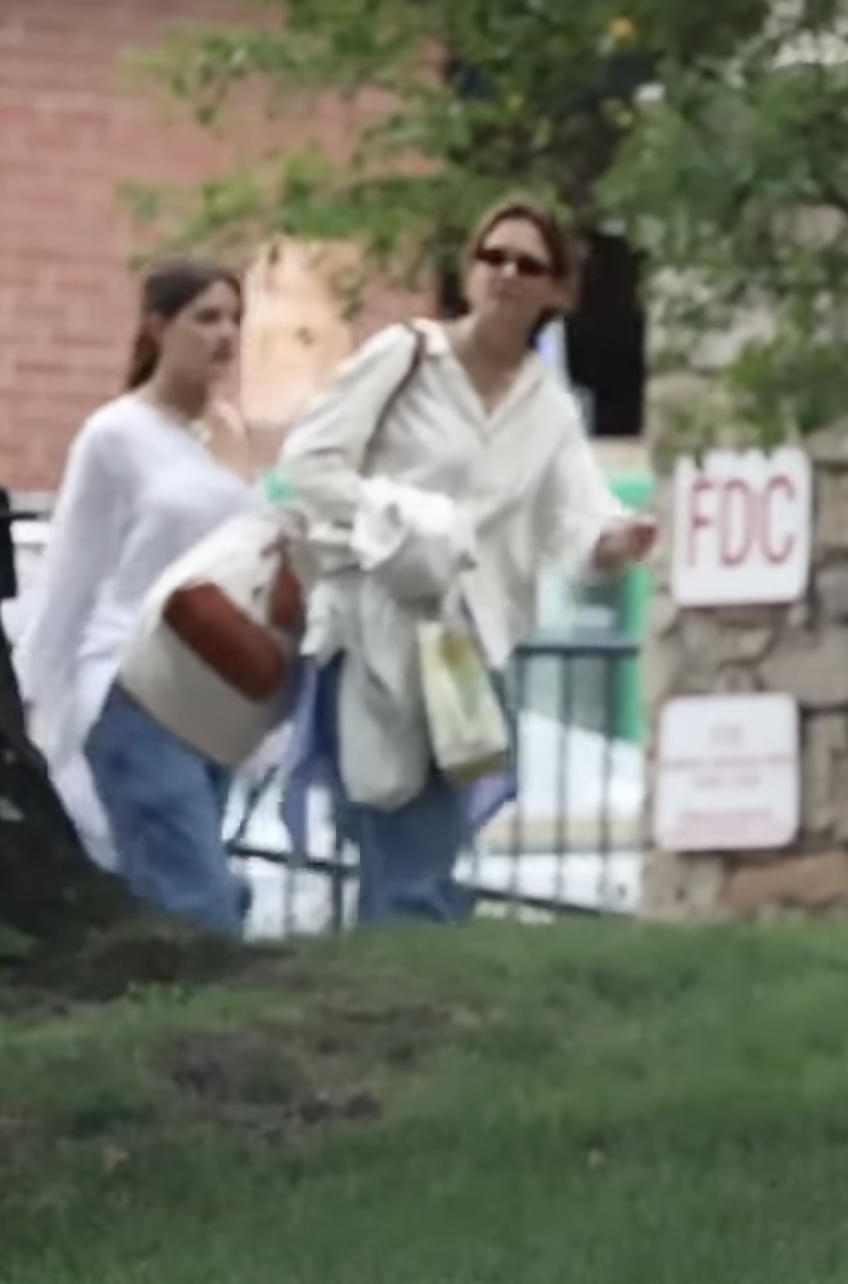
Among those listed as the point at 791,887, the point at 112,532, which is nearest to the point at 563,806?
the point at 791,887

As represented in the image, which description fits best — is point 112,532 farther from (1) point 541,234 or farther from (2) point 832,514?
(2) point 832,514

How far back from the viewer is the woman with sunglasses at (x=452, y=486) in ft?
26.4

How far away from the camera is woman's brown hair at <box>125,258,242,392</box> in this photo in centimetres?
852

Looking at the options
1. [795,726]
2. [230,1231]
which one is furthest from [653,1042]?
[795,726]

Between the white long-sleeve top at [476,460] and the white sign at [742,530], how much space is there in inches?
115

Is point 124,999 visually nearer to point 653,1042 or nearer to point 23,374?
point 653,1042

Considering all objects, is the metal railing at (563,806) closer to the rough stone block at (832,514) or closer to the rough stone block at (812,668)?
the rough stone block at (812,668)

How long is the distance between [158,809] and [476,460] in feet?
3.32

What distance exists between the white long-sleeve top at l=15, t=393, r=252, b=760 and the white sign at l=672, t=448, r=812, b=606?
2846 millimetres

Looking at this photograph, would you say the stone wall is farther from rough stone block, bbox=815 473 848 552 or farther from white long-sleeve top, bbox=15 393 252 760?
white long-sleeve top, bbox=15 393 252 760

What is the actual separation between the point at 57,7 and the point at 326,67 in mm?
9401

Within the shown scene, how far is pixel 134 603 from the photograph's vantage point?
8703 millimetres

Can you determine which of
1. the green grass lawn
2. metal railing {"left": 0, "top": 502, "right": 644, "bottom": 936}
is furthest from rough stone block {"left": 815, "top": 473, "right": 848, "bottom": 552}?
the green grass lawn

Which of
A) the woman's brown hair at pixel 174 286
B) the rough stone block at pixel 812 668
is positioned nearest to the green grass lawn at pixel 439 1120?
the woman's brown hair at pixel 174 286
